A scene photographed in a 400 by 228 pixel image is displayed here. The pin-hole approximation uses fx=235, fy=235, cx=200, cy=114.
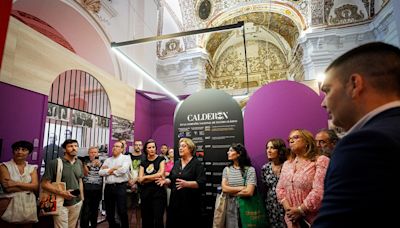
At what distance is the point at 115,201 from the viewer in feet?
13.6

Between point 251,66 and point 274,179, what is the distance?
10832 mm

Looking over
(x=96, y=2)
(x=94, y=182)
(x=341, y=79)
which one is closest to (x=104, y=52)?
(x=96, y=2)

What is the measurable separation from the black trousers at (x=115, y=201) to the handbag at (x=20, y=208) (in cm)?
122

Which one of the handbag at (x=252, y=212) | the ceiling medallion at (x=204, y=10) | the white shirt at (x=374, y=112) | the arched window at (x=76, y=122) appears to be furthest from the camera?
the ceiling medallion at (x=204, y=10)

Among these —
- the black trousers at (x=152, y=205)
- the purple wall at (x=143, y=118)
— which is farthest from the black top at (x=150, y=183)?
the purple wall at (x=143, y=118)

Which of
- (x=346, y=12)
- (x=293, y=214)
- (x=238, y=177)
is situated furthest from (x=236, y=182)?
(x=346, y=12)

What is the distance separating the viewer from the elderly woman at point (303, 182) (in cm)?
223

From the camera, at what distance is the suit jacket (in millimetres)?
531

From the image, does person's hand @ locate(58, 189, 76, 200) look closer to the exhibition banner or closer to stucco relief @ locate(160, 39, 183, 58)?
the exhibition banner

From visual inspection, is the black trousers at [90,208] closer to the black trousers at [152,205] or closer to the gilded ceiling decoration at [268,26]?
the black trousers at [152,205]

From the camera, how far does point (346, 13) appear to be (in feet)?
28.6

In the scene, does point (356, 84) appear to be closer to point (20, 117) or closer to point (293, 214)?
point (293, 214)

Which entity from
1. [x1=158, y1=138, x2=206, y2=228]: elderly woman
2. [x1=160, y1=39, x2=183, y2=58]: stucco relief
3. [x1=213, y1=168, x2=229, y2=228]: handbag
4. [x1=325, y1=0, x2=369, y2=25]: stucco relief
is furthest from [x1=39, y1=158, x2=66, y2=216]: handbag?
[x1=325, y1=0, x2=369, y2=25]: stucco relief

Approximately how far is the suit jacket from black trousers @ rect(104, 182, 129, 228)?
3.98 metres
